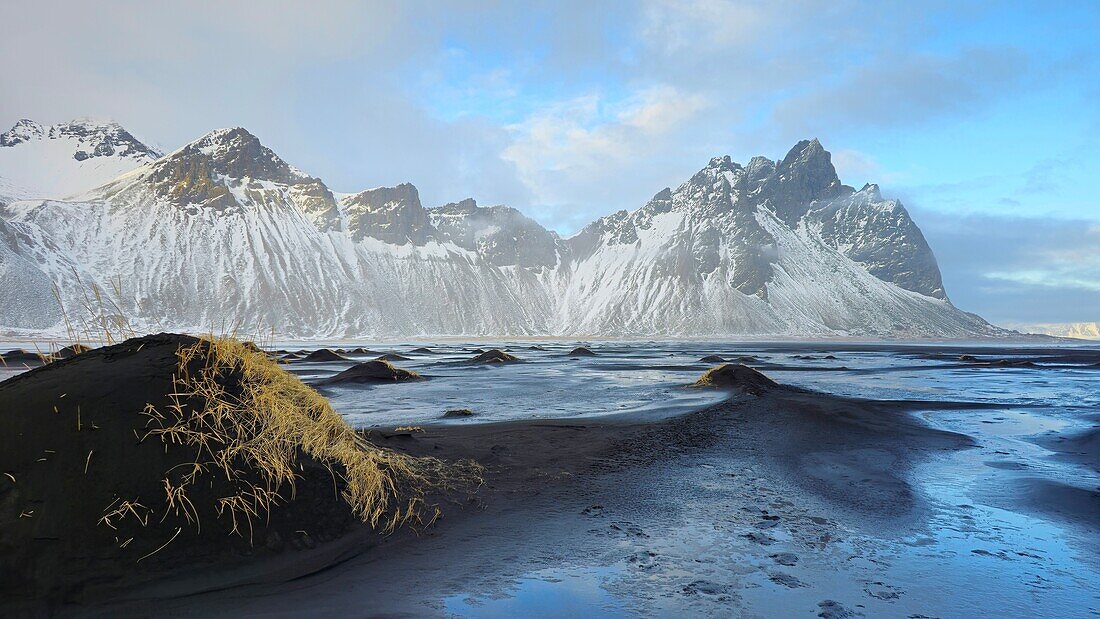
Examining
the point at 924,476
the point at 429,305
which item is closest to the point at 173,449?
the point at 924,476

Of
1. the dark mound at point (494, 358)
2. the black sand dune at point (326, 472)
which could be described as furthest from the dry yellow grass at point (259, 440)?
the dark mound at point (494, 358)

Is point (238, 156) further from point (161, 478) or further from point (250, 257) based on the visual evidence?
point (161, 478)

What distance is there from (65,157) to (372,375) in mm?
232354

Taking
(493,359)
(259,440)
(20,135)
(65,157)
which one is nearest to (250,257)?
Answer: (65,157)

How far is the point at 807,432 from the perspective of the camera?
42.1ft

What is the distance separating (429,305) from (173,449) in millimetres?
160836

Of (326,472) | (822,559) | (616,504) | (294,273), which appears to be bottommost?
(616,504)

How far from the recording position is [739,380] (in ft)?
70.6

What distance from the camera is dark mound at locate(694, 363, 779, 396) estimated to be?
19.8 metres

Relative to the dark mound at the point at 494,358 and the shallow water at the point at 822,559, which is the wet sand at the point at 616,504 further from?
the dark mound at the point at 494,358

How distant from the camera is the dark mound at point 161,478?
4457mm

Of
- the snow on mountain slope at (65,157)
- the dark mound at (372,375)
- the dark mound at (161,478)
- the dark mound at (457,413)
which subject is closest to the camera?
the dark mound at (161,478)

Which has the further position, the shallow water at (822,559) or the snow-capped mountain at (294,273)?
the snow-capped mountain at (294,273)

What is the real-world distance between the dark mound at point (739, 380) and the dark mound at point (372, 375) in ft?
47.4
